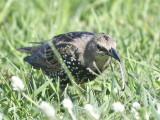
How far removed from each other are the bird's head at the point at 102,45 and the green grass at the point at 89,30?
0.64 ft

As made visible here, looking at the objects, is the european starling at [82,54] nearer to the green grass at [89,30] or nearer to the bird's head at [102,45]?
the bird's head at [102,45]

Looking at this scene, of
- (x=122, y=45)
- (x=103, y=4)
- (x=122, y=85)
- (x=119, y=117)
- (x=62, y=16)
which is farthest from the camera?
(x=103, y=4)

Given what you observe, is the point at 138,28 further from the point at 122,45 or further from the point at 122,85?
the point at 122,85

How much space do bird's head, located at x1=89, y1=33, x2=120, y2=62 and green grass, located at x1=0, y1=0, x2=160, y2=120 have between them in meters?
0.20

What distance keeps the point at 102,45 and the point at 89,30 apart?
8.25 feet

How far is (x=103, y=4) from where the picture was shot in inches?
280

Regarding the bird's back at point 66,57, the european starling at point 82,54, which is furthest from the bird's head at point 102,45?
the bird's back at point 66,57

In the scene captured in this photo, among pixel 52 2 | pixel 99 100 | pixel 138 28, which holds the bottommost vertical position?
pixel 99 100

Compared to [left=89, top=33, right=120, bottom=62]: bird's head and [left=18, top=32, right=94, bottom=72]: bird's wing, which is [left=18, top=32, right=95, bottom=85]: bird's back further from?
[left=89, top=33, right=120, bottom=62]: bird's head

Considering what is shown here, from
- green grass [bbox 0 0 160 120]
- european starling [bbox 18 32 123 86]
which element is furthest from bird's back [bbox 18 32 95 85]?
green grass [bbox 0 0 160 120]

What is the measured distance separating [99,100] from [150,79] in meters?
0.61

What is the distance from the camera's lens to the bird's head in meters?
3.83

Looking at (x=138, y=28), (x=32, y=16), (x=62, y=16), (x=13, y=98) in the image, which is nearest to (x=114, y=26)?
(x=138, y=28)

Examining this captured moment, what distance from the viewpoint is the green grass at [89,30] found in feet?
11.8
